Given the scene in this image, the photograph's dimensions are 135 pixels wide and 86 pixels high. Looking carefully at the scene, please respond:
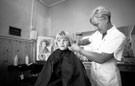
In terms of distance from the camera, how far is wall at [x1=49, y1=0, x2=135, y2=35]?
1.96 metres

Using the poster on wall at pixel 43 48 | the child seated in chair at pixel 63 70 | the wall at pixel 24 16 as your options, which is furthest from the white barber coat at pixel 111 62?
the wall at pixel 24 16

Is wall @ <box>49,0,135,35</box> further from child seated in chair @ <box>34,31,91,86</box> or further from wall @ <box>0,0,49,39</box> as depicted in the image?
child seated in chair @ <box>34,31,91,86</box>

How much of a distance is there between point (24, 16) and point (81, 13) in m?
1.68

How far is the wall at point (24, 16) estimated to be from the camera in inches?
72.9

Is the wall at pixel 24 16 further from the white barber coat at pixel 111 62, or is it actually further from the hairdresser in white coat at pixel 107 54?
the white barber coat at pixel 111 62

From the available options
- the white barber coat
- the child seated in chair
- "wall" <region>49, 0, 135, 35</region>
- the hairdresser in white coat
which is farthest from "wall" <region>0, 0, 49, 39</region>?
the white barber coat

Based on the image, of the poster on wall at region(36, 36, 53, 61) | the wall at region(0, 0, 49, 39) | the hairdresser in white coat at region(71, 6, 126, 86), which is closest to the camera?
the hairdresser in white coat at region(71, 6, 126, 86)

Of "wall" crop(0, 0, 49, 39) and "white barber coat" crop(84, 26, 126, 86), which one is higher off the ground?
"wall" crop(0, 0, 49, 39)

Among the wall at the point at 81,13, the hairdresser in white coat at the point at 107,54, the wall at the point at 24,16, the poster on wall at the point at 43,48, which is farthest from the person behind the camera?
the poster on wall at the point at 43,48

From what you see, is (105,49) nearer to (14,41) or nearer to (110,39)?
(110,39)

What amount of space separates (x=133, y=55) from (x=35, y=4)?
10.1 ft

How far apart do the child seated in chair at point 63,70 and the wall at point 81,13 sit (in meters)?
1.56

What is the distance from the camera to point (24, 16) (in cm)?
229

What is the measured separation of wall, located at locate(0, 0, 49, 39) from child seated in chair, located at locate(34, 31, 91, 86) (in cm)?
153
